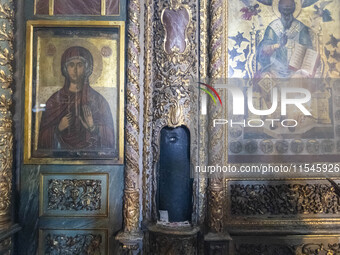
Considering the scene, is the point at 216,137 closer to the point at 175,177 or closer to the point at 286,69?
the point at 175,177

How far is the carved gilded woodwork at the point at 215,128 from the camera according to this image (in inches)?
104

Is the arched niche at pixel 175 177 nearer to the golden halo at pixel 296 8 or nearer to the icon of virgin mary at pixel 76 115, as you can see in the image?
the icon of virgin mary at pixel 76 115

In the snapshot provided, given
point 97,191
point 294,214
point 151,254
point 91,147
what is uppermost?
point 91,147

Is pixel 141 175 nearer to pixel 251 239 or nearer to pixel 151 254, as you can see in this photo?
pixel 151 254

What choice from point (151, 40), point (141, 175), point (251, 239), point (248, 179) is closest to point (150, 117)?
point (141, 175)

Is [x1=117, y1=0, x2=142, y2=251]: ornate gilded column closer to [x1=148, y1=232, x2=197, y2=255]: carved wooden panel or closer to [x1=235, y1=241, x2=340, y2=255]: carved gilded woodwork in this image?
[x1=148, y1=232, x2=197, y2=255]: carved wooden panel

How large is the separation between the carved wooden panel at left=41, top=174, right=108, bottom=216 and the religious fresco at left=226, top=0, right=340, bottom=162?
155 cm

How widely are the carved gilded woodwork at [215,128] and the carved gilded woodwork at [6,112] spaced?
2.13 meters

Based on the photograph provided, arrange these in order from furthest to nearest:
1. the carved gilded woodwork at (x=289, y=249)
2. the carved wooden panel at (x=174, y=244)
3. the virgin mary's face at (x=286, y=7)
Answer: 1. the virgin mary's face at (x=286, y=7)
2. the carved gilded woodwork at (x=289, y=249)
3. the carved wooden panel at (x=174, y=244)

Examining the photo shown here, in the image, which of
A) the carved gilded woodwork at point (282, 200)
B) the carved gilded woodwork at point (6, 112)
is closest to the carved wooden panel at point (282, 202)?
the carved gilded woodwork at point (282, 200)

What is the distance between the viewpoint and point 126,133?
2.70m

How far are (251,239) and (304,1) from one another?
111 inches

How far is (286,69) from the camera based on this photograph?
9.40ft

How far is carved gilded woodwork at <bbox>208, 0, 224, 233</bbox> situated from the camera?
264 centimetres
